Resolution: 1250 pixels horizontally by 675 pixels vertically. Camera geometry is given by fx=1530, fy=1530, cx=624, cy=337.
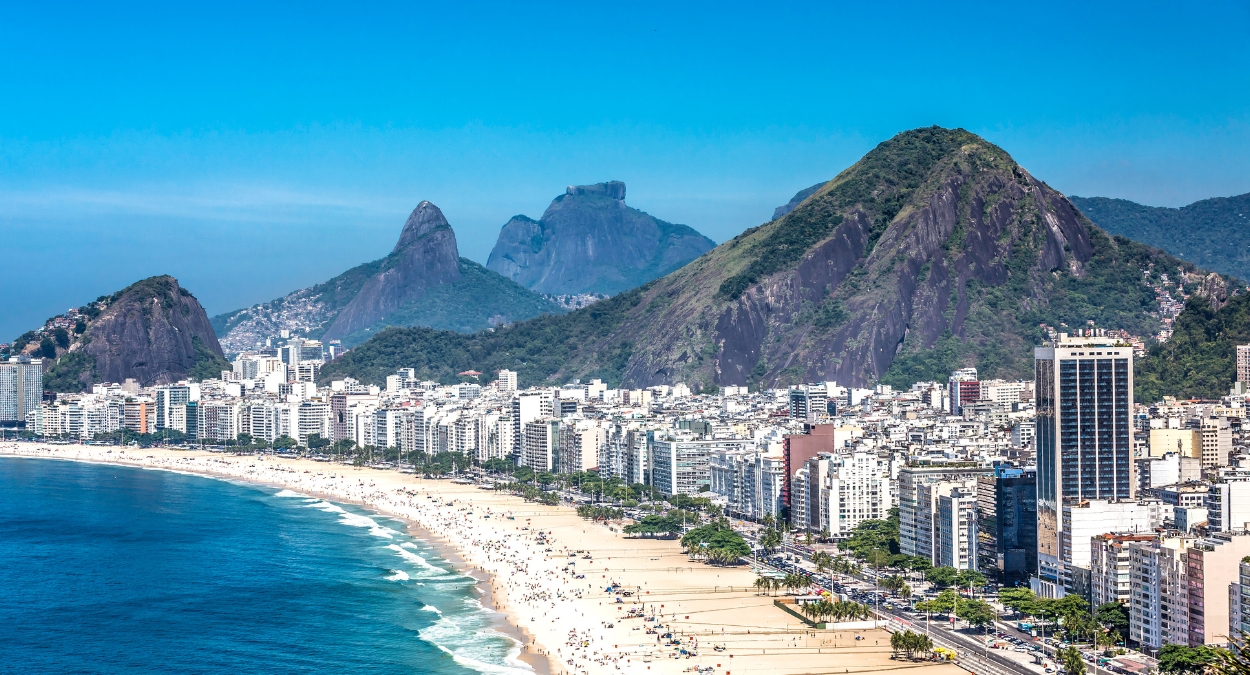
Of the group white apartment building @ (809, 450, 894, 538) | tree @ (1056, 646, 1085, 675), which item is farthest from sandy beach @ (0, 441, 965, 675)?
white apartment building @ (809, 450, 894, 538)

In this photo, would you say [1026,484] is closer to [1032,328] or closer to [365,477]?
[365,477]

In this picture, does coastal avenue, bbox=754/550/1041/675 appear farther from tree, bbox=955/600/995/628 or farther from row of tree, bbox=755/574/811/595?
row of tree, bbox=755/574/811/595

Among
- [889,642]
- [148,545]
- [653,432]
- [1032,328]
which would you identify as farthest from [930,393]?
[889,642]

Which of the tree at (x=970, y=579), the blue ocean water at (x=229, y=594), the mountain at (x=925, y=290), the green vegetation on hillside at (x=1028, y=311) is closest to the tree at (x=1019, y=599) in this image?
the tree at (x=970, y=579)

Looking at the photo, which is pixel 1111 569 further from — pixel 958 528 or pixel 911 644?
pixel 958 528

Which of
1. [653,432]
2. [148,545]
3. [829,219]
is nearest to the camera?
[148,545]

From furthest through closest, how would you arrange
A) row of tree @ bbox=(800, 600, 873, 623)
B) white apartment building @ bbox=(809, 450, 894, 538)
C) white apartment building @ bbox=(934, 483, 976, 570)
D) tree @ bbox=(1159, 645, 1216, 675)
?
white apartment building @ bbox=(809, 450, 894, 538) → white apartment building @ bbox=(934, 483, 976, 570) → row of tree @ bbox=(800, 600, 873, 623) → tree @ bbox=(1159, 645, 1216, 675)

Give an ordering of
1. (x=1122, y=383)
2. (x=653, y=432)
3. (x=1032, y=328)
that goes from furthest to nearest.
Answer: (x=1032, y=328) → (x=653, y=432) → (x=1122, y=383)
